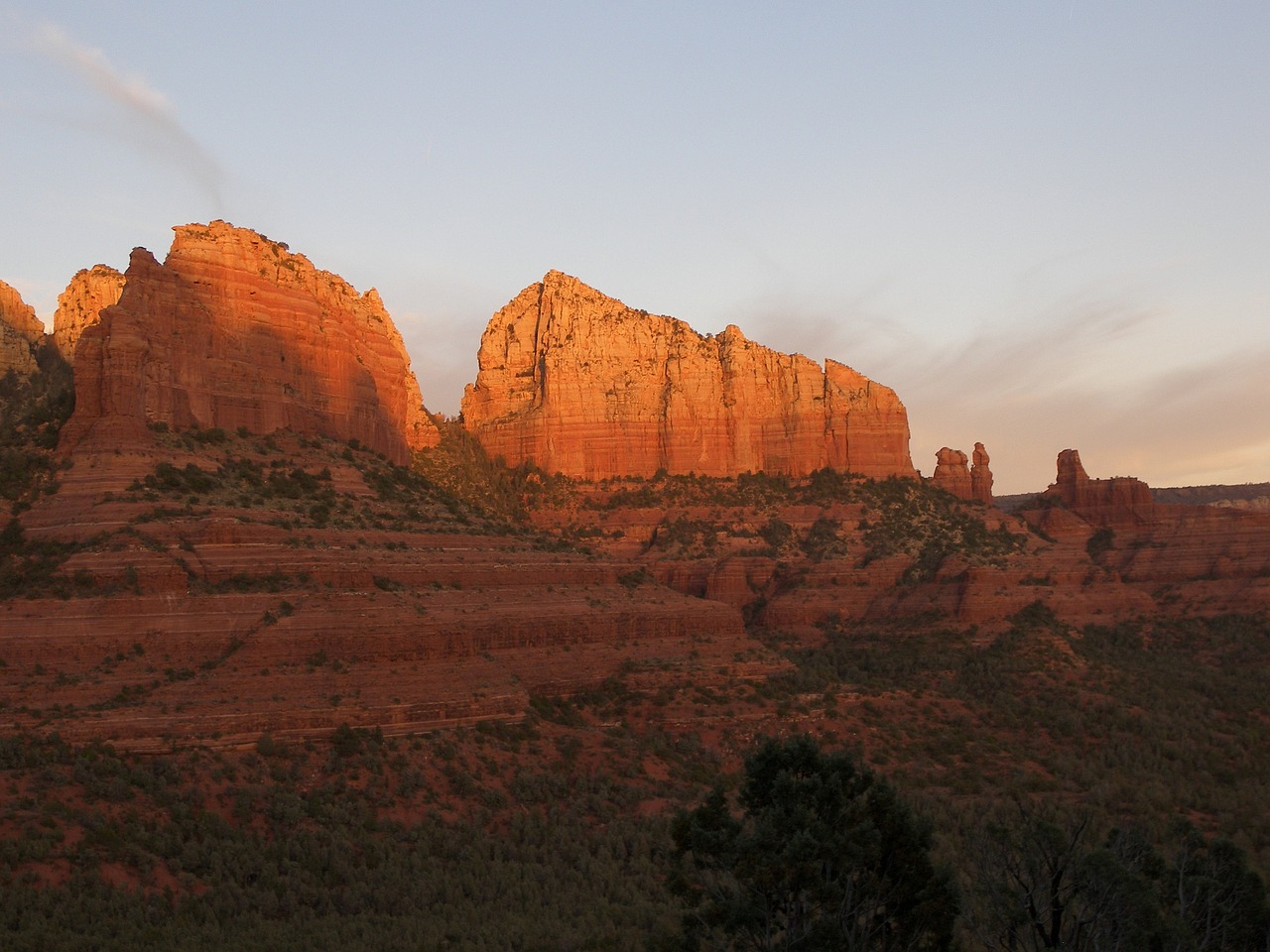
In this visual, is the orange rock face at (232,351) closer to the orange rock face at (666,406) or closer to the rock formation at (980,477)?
the orange rock face at (666,406)

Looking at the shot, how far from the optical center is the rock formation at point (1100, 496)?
12556 cm

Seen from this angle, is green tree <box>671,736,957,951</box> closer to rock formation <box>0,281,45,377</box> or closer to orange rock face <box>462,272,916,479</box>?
rock formation <box>0,281,45,377</box>

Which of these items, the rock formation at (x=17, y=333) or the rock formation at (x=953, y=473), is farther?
the rock formation at (x=953, y=473)

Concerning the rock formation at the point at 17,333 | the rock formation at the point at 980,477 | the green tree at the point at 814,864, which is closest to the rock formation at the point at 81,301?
the rock formation at the point at 17,333

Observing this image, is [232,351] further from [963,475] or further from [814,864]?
[963,475]

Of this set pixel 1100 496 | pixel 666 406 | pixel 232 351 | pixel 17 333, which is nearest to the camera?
pixel 232 351

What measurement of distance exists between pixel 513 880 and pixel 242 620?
16.0m

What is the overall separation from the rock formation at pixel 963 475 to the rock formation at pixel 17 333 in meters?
85.5

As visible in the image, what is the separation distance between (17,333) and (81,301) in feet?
17.4

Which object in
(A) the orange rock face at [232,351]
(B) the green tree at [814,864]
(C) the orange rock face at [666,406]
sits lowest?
(B) the green tree at [814,864]

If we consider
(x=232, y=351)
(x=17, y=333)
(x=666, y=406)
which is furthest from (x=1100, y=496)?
(x=17, y=333)

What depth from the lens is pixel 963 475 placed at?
127 m

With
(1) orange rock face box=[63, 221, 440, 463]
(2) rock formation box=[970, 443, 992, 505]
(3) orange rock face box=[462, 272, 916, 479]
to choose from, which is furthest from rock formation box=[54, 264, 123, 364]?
(2) rock formation box=[970, 443, 992, 505]

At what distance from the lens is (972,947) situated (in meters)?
38.8
